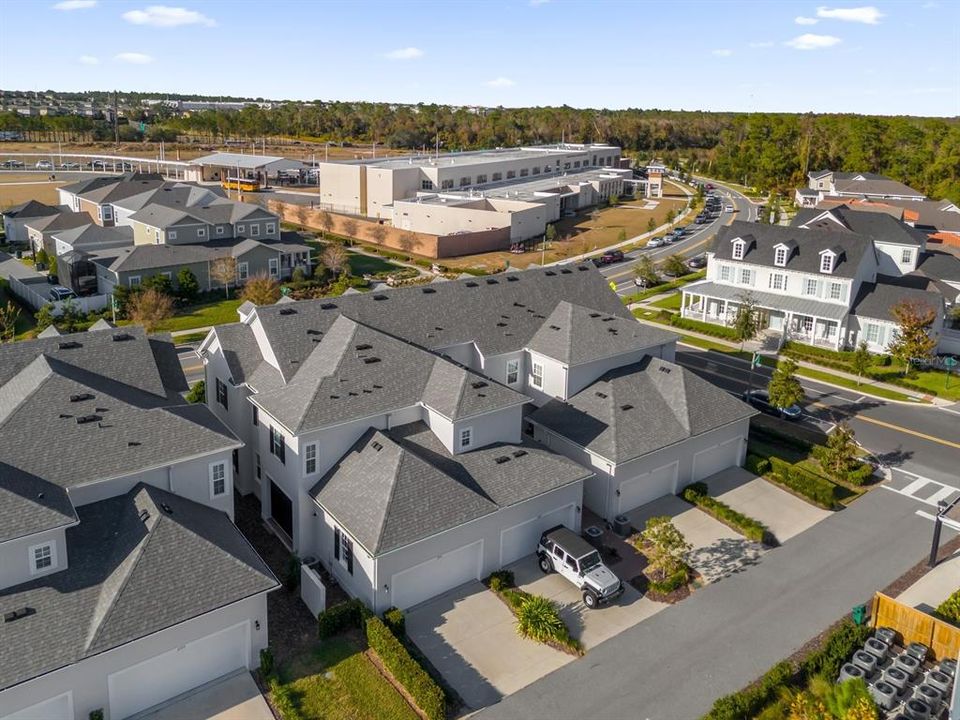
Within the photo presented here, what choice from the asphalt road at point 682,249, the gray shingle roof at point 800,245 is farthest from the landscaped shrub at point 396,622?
the asphalt road at point 682,249

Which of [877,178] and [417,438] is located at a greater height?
[877,178]

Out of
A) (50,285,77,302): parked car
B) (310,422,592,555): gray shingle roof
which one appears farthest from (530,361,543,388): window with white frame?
(50,285,77,302): parked car

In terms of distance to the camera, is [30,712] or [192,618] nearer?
[30,712]

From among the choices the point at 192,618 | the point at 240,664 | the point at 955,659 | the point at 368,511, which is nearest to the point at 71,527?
the point at 192,618

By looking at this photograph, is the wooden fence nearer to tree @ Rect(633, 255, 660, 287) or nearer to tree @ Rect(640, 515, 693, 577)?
tree @ Rect(640, 515, 693, 577)

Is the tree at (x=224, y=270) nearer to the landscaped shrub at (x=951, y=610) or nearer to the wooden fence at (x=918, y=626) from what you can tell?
the wooden fence at (x=918, y=626)

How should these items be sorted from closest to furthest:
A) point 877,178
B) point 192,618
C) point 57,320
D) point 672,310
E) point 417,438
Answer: point 192,618 → point 417,438 → point 57,320 → point 672,310 → point 877,178

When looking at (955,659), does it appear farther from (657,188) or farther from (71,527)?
(657,188)
